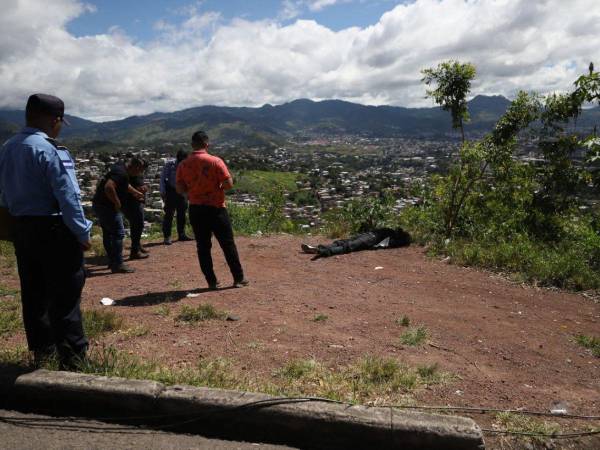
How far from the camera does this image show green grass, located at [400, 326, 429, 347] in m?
4.09

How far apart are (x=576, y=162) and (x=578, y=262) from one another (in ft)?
11.2

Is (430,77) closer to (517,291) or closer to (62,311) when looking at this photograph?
(517,291)

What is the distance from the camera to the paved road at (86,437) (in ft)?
8.36

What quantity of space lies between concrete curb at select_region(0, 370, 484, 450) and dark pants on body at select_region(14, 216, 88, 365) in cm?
25

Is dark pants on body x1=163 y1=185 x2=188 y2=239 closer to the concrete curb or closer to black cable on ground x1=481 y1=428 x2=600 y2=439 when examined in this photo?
the concrete curb

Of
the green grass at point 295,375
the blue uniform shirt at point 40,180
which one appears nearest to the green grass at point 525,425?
the green grass at point 295,375

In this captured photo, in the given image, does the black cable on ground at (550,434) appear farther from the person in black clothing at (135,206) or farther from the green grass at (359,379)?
→ the person in black clothing at (135,206)

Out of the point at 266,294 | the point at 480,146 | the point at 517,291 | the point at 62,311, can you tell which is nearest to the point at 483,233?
the point at 480,146

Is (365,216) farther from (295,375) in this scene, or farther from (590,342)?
(295,375)

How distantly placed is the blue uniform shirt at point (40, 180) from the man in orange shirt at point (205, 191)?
90.2 inches

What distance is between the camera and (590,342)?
4.34 m

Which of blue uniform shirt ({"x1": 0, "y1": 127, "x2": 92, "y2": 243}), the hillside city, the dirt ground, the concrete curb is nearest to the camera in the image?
the concrete curb

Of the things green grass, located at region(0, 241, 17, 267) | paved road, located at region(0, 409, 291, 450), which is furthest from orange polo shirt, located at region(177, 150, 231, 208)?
green grass, located at region(0, 241, 17, 267)

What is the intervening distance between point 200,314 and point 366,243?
406 cm
